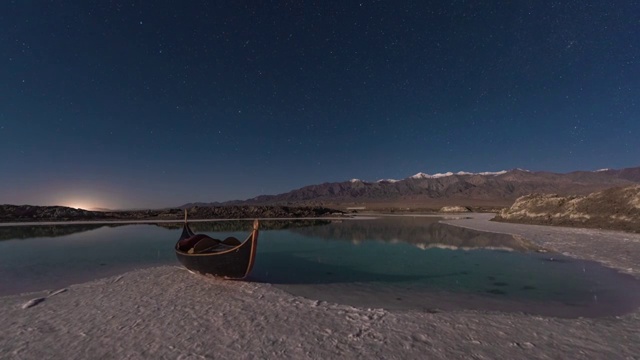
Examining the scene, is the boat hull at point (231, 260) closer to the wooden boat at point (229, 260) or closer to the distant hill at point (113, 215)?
the wooden boat at point (229, 260)

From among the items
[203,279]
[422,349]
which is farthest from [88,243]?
[422,349]

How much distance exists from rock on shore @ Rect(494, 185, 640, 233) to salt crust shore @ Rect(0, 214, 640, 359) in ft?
79.3

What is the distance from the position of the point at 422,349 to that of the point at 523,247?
17.6 metres

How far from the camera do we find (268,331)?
257 inches

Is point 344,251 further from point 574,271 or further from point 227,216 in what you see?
point 227,216

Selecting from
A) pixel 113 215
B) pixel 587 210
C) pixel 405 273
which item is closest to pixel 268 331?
pixel 405 273

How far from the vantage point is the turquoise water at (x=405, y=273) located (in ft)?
29.0

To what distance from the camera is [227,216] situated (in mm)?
52219

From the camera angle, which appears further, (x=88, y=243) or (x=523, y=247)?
(x=88, y=243)

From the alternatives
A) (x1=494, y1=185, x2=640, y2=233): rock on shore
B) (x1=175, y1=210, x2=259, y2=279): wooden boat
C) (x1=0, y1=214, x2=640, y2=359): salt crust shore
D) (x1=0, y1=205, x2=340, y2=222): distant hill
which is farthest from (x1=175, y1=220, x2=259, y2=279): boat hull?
(x1=0, y1=205, x2=340, y2=222): distant hill

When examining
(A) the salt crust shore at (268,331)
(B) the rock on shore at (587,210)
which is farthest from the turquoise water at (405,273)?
(B) the rock on shore at (587,210)

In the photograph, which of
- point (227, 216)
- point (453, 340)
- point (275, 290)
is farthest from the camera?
point (227, 216)

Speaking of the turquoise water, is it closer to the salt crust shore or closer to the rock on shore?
the salt crust shore

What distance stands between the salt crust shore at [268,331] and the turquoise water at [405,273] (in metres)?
1.21
